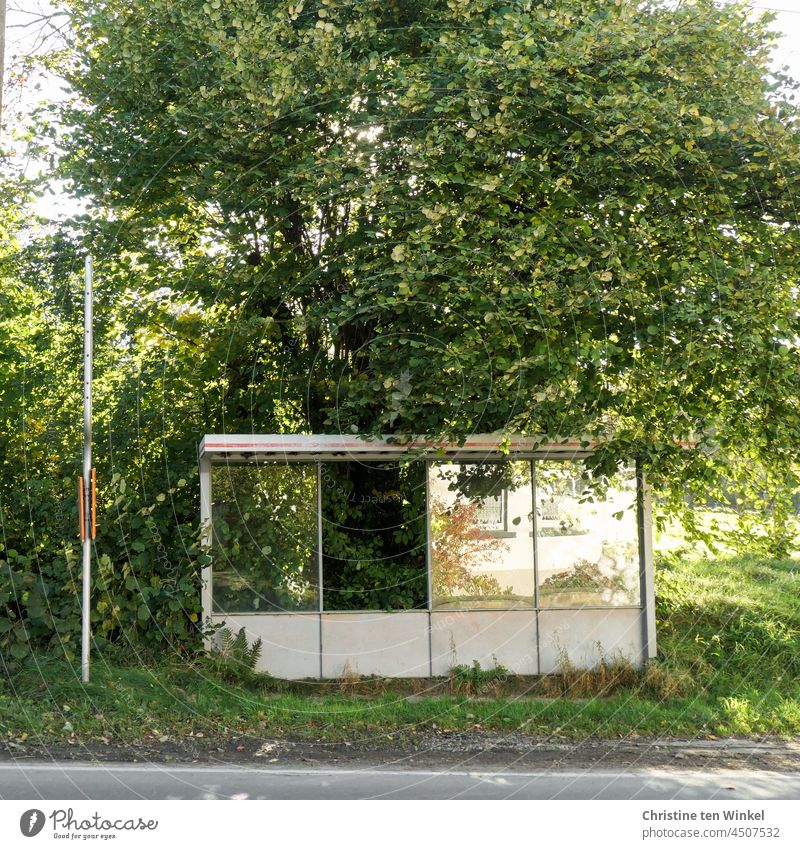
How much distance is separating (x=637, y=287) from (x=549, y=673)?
4953 millimetres

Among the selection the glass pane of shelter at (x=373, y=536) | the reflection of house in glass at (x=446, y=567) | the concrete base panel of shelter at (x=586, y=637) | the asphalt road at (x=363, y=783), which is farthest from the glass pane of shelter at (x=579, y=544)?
the asphalt road at (x=363, y=783)

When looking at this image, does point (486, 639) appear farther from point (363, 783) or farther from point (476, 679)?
point (363, 783)

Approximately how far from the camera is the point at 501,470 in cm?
1214

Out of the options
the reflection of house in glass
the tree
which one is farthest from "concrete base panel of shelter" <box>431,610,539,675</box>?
the tree

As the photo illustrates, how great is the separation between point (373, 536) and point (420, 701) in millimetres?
2850

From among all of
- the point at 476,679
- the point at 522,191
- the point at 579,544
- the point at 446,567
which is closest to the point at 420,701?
the point at 476,679

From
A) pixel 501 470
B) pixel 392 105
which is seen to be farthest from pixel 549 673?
pixel 392 105

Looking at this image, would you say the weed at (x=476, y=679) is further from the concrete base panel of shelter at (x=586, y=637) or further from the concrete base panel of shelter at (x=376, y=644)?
the concrete base panel of shelter at (x=586, y=637)

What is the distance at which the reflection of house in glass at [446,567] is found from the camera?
11.7 metres

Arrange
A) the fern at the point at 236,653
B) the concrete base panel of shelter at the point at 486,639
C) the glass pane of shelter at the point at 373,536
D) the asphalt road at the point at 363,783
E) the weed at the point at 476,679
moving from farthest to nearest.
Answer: the glass pane of shelter at the point at 373,536 < the concrete base panel of shelter at the point at 486,639 < the weed at the point at 476,679 < the fern at the point at 236,653 < the asphalt road at the point at 363,783

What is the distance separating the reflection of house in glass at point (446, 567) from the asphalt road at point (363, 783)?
3595 millimetres

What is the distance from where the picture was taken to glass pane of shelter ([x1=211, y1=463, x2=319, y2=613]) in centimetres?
1162

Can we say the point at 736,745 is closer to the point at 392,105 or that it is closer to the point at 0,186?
the point at 392,105

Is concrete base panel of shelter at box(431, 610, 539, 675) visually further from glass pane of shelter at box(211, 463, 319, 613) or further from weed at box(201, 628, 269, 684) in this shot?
weed at box(201, 628, 269, 684)
